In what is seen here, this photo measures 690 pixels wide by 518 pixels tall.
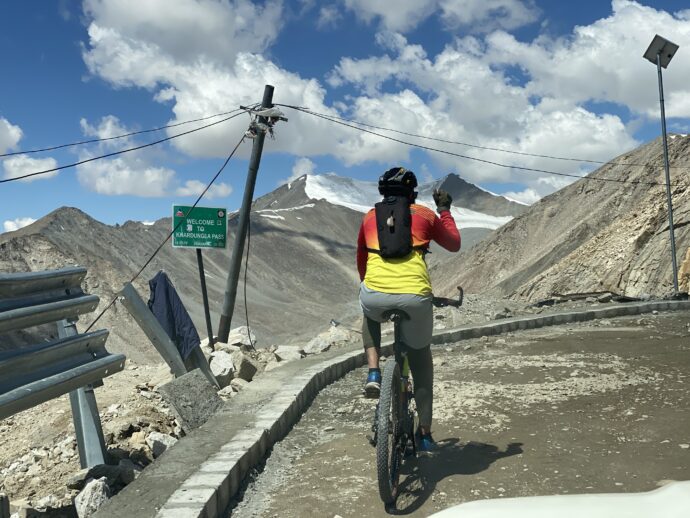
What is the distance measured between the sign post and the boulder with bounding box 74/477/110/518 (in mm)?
6998

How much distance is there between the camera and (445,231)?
4.10 meters

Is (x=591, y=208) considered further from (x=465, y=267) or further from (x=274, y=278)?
(x=274, y=278)

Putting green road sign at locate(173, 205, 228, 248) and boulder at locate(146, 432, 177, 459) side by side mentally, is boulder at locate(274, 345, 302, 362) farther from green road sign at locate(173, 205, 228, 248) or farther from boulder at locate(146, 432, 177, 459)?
boulder at locate(146, 432, 177, 459)

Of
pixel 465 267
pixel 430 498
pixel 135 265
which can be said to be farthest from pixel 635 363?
pixel 135 265

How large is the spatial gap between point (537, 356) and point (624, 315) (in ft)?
19.4

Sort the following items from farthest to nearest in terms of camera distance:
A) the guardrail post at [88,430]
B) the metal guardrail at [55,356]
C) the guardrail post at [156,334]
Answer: the guardrail post at [156,334] < the guardrail post at [88,430] < the metal guardrail at [55,356]

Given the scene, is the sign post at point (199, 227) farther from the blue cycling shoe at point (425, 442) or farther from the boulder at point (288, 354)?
the blue cycling shoe at point (425, 442)

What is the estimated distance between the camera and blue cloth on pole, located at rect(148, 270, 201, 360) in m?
7.43

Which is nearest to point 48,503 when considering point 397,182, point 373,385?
point 373,385

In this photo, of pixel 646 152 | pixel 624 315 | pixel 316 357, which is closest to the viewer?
pixel 316 357

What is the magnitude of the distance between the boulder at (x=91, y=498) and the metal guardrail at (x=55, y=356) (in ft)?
1.82

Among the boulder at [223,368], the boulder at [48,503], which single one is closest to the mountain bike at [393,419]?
the boulder at [48,503]

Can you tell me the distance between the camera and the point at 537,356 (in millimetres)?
9305

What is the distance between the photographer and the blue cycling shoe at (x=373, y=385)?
3.88 m
